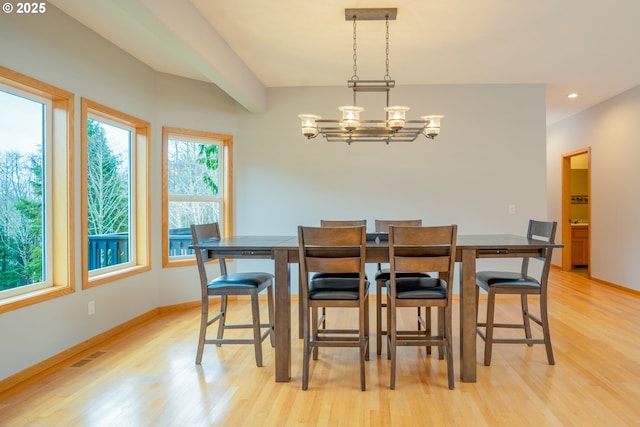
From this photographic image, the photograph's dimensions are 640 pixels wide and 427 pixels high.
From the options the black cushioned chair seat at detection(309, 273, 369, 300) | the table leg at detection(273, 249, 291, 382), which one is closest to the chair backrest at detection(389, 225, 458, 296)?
the black cushioned chair seat at detection(309, 273, 369, 300)

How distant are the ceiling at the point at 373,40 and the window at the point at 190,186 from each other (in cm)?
71

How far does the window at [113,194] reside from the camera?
3.44 m

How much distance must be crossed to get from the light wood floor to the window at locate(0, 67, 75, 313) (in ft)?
2.22

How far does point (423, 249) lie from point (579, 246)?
6.07m

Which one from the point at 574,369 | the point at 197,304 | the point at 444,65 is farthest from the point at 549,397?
the point at 197,304

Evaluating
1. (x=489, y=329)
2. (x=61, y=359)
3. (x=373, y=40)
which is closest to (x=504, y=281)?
(x=489, y=329)

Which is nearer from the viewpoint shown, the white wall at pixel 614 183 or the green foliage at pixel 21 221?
the green foliage at pixel 21 221

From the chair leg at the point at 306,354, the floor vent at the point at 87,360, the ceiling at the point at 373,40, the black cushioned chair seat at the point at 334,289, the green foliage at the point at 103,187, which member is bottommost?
the floor vent at the point at 87,360

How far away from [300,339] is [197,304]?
1730mm

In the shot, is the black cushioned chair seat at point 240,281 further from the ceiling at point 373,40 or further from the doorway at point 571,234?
the doorway at point 571,234

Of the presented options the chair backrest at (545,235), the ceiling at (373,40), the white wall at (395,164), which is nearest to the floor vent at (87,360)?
the white wall at (395,164)

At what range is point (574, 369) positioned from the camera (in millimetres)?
2744

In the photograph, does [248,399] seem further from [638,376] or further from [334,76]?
[334,76]

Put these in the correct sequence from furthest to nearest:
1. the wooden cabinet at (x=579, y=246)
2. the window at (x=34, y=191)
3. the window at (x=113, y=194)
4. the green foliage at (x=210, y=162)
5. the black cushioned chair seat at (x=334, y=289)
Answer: the wooden cabinet at (x=579, y=246), the green foliage at (x=210, y=162), the window at (x=113, y=194), the window at (x=34, y=191), the black cushioned chair seat at (x=334, y=289)
